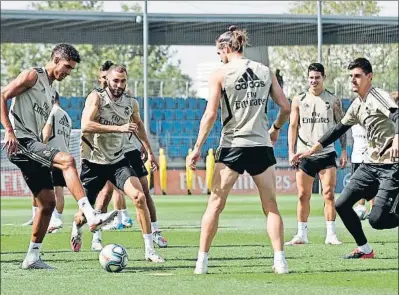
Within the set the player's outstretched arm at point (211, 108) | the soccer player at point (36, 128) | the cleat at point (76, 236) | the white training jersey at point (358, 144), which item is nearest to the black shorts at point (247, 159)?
the player's outstretched arm at point (211, 108)

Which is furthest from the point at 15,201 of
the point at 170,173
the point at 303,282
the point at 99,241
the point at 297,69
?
the point at 297,69

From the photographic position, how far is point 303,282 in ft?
34.7

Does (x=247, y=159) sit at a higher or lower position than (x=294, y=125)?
lower

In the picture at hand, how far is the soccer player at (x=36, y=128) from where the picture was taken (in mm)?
11641

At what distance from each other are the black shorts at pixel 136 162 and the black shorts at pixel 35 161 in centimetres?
357

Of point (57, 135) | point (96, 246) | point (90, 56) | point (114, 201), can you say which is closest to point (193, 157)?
point (96, 246)

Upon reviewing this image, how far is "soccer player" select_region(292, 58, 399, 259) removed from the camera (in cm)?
1196

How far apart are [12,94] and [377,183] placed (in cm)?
403

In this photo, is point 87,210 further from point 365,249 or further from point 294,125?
point 294,125

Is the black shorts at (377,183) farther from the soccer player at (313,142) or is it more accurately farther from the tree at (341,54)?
the tree at (341,54)

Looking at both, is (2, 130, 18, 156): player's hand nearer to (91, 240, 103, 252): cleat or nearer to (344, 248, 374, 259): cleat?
(91, 240, 103, 252): cleat

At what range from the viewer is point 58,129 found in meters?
18.6

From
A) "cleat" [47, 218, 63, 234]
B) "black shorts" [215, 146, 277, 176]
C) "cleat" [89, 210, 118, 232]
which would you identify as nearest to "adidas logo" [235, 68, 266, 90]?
"black shorts" [215, 146, 277, 176]

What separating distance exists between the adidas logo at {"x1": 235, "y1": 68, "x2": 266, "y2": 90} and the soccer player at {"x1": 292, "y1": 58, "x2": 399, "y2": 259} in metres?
1.47
